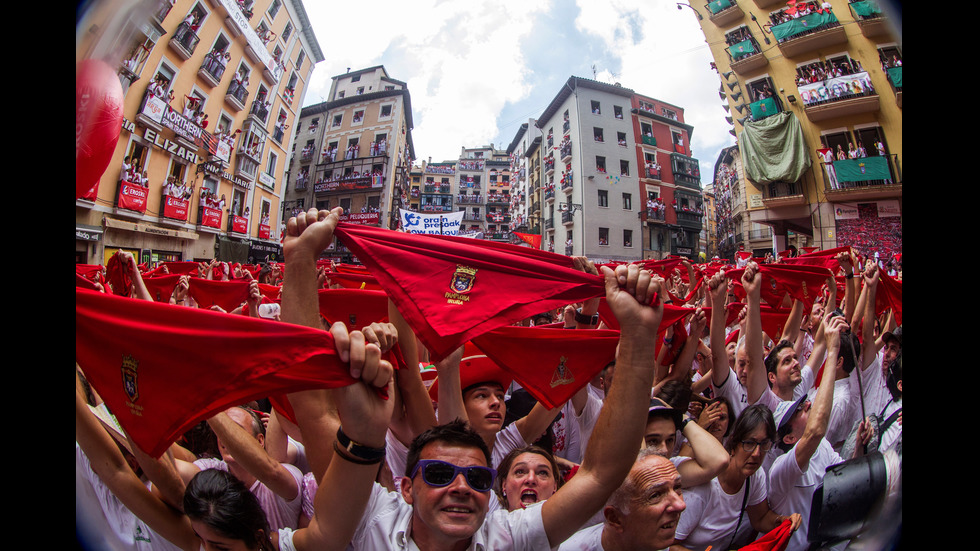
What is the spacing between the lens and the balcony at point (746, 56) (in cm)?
2025

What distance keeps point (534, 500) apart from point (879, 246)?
72.8 ft

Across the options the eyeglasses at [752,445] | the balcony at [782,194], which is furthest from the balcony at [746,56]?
the eyeglasses at [752,445]

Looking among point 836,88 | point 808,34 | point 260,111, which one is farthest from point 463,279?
point 260,111

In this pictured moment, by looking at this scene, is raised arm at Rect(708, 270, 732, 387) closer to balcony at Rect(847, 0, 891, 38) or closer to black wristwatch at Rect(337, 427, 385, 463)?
black wristwatch at Rect(337, 427, 385, 463)

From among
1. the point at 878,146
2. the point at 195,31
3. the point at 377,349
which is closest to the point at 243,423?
the point at 377,349

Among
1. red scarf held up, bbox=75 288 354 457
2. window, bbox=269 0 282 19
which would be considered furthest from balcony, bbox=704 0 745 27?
red scarf held up, bbox=75 288 354 457

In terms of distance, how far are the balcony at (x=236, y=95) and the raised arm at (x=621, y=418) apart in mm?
24363

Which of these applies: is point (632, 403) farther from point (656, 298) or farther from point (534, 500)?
point (534, 500)

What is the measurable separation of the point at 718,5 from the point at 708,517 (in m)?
25.2

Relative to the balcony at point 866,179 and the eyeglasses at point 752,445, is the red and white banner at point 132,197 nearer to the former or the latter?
the eyeglasses at point 752,445

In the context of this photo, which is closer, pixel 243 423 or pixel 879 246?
pixel 243 423

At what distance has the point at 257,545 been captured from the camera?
1816 mm

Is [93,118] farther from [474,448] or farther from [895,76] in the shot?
[895,76]

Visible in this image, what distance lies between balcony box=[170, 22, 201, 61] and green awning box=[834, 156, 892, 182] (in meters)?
27.4
